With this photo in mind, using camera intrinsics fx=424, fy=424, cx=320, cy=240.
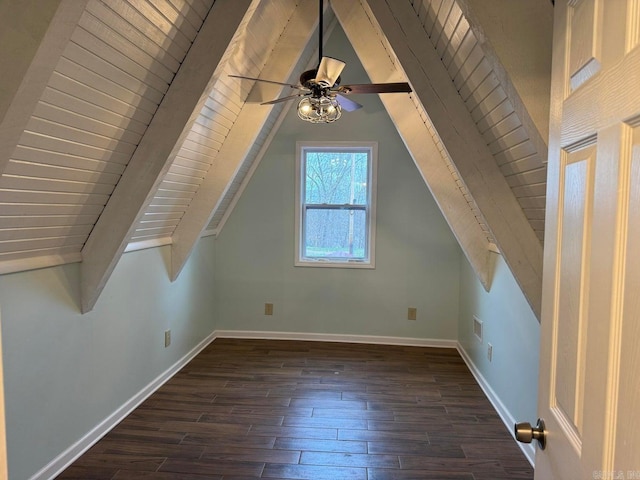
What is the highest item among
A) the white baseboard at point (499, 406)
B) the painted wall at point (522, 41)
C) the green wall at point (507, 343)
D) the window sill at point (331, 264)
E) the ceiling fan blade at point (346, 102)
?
the ceiling fan blade at point (346, 102)

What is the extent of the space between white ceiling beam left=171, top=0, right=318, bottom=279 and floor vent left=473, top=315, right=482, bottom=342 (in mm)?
2364

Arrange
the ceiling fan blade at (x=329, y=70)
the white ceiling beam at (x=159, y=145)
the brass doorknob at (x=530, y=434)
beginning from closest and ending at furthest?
the brass doorknob at (x=530, y=434) → the white ceiling beam at (x=159, y=145) → the ceiling fan blade at (x=329, y=70)

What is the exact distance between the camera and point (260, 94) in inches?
118

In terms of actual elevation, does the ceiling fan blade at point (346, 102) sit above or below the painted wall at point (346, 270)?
above

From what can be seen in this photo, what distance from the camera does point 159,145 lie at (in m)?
2.09

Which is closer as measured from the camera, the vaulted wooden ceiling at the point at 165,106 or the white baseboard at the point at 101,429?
the vaulted wooden ceiling at the point at 165,106

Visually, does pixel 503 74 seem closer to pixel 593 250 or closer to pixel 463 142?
pixel 593 250

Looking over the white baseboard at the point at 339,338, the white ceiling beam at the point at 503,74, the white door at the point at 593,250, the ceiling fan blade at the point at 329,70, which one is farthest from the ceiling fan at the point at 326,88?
the white baseboard at the point at 339,338

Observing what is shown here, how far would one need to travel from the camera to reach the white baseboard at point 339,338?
14.4 feet

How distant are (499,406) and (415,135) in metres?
1.99

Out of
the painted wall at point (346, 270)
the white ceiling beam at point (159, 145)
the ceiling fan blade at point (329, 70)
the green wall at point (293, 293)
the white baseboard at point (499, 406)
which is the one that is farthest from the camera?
the painted wall at point (346, 270)

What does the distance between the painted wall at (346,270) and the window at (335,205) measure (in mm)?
87

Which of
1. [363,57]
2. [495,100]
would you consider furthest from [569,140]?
[363,57]

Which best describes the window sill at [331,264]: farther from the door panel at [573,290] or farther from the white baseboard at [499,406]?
the door panel at [573,290]
